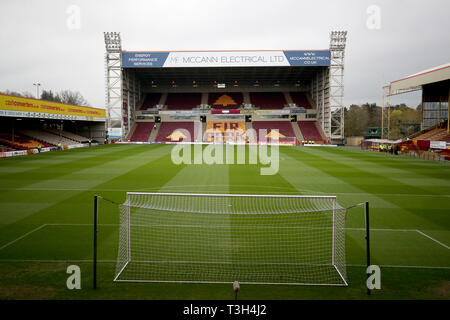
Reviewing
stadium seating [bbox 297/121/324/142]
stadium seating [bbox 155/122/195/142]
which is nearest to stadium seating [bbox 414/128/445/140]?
stadium seating [bbox 297/121/324/142]

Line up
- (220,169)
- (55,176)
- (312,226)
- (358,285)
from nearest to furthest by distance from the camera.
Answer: (358,285) < (312,226) < (55,176) < (220,169)

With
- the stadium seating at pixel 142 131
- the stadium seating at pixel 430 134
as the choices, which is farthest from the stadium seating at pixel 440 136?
the stadium seating at pixel 142 131

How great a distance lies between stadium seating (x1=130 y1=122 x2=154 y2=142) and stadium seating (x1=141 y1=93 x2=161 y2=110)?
4.00 meters

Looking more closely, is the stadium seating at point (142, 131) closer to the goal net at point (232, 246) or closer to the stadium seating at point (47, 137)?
the stadium seating at point (47, 137)

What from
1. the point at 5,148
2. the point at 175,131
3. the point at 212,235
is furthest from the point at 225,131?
the point at 212,235

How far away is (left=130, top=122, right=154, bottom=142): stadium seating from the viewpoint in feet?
182

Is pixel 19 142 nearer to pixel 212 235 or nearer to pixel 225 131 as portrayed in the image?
pixel 225 131

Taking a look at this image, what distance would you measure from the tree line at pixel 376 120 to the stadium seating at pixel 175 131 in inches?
1480

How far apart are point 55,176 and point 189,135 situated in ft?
123

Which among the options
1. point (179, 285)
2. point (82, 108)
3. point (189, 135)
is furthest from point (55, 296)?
point (189, 135)

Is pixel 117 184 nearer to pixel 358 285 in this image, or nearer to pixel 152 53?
pixel 358 285

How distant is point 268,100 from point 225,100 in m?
8.60

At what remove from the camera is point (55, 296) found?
18.5 feet
